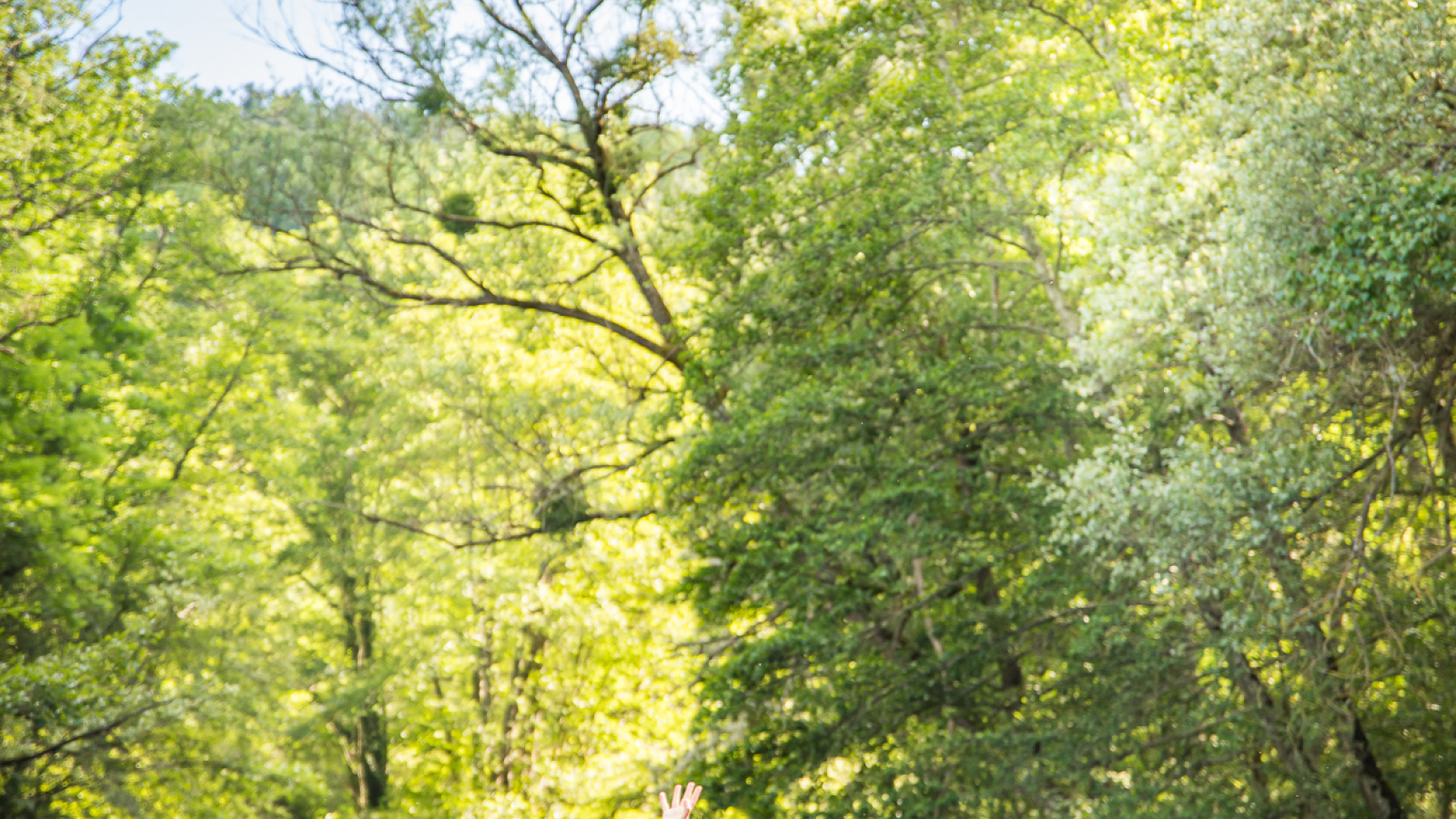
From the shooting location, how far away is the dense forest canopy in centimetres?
802

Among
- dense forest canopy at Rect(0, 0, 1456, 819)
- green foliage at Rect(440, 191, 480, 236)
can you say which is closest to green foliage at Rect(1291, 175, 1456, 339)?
dense forest canopy at Rect(0, 0, 1456, 819)

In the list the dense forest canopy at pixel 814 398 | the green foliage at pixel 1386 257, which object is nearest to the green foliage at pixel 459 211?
the dense forest canopy at pixel 814 398

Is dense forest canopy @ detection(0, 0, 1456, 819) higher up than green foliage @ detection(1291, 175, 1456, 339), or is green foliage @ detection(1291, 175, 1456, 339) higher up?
dense forest canopy @ detection(0, 0, 1456, 819)

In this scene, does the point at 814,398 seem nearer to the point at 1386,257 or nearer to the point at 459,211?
the point at 1386,257

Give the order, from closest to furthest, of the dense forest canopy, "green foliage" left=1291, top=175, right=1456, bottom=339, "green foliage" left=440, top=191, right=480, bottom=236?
"green foliage" left=1291, top=175, right=1456, bottom=339
the dense forest canopy
"green foliage" left=440, top=191, right=480, bottom=236

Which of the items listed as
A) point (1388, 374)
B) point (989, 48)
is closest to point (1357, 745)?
point (1388, 374)

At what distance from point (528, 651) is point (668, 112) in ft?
29.2

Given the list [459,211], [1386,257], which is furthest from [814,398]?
[459,211]

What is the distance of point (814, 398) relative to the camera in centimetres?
1034

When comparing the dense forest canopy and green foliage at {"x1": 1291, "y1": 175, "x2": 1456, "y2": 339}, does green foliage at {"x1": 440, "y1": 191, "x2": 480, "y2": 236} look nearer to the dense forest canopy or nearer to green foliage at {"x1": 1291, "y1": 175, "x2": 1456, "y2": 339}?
the dense forest canopy

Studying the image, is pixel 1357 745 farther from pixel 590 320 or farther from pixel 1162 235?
pixel 590 320

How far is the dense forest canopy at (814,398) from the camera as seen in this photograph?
8.02m

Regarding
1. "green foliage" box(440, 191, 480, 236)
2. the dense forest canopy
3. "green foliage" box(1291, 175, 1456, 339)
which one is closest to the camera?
"green foliage" box(1291, 175, 1456, 339)

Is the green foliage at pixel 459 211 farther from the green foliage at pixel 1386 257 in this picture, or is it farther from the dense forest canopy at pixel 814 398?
the green foliage at pixel 1386 257
